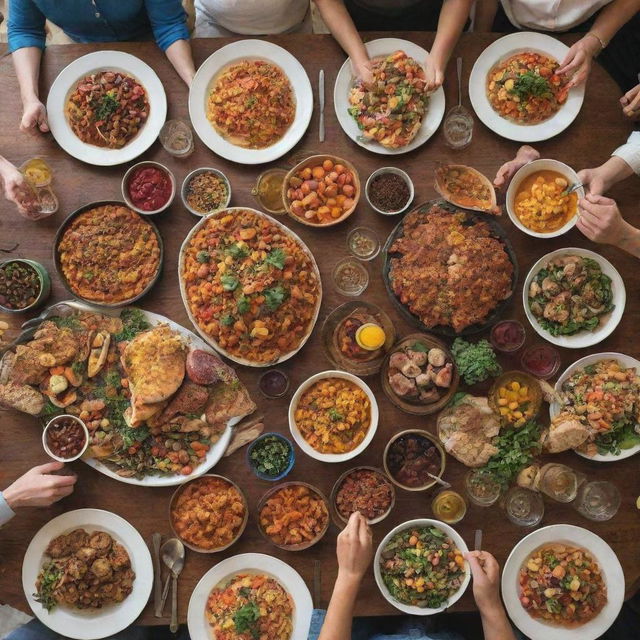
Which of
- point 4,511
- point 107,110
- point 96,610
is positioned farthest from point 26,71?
point 96,610

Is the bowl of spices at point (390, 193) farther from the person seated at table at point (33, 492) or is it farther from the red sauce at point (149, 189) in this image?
the person seated at table at point (33, 492)

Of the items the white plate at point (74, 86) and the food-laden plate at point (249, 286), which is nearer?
the food-laden plate at point (249, 286)

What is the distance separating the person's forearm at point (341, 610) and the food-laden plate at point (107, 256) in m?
1.94

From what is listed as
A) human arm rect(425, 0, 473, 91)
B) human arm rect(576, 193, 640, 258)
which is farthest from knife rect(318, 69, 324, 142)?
human arm rect(576, 193, 640, 258)

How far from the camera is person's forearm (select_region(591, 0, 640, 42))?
332 centimetres

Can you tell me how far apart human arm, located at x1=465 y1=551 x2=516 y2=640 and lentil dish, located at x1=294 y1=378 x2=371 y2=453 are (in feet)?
2.92

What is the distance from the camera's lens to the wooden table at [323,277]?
10.4 feet

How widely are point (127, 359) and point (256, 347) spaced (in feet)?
2.38

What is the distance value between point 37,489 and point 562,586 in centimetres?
288

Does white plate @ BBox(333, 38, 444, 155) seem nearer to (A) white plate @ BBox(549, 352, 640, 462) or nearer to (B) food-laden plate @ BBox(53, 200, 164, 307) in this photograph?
(B) food-laden plate @ BBox(53, 200, 164, 307)

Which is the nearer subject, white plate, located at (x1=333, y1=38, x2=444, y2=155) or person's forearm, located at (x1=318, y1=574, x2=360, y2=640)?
person's forearm, located at (x1=318, y1=574, x2=360, y2=640)

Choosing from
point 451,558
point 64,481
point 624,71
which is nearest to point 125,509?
point 64,481

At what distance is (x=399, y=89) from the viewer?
3.31 metres

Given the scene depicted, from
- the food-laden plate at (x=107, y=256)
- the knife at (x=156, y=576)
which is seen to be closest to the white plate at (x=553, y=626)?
the knife at (x=156, y=576)
